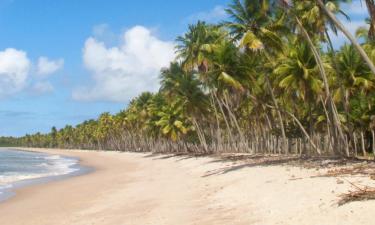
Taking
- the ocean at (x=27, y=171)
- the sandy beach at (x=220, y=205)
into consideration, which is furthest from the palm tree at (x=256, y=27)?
the ocean at (x=27, y=171)

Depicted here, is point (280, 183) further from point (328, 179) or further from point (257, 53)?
point (257, 53)

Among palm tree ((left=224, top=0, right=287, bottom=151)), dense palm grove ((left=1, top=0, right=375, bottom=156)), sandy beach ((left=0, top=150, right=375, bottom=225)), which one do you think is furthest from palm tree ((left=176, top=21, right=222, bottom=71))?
sandy beach ((left=0, top=150, right=375, bottom=225))

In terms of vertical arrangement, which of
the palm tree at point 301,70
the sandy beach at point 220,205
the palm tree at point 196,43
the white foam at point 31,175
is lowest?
the sandy beach at point 220,205

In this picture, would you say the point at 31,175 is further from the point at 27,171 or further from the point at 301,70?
the point at 301,70

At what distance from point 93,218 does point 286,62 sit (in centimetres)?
1977

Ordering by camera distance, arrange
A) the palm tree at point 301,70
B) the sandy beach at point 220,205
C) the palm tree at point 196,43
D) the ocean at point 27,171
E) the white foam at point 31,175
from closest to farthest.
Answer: the sandy beach at point 220,205, the palm tree at point 301,70, the ocean at point 27,171, the white foam at point 31,175, the palm tree at point 196,43

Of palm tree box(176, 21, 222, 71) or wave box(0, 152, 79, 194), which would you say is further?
palm tree box(176, 21, 222, 71)

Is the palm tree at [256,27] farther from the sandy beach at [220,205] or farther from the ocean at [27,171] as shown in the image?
the ocean at [27,171]

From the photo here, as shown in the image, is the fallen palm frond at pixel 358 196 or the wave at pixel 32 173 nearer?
the fallen palm frond at pixel 358 196

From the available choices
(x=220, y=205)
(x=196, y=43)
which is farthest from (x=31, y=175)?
(x=220, y=205)

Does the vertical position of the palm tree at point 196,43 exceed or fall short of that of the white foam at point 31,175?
it exceeds it

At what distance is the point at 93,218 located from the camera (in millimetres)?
16031

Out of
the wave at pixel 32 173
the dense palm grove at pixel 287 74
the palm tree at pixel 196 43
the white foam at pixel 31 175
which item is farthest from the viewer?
the palm tree at pixel 196 43

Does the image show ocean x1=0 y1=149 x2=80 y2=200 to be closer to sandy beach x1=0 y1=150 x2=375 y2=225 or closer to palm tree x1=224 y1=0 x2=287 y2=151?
sandy beach x1=0 y1=150 x2=375 y2=225
